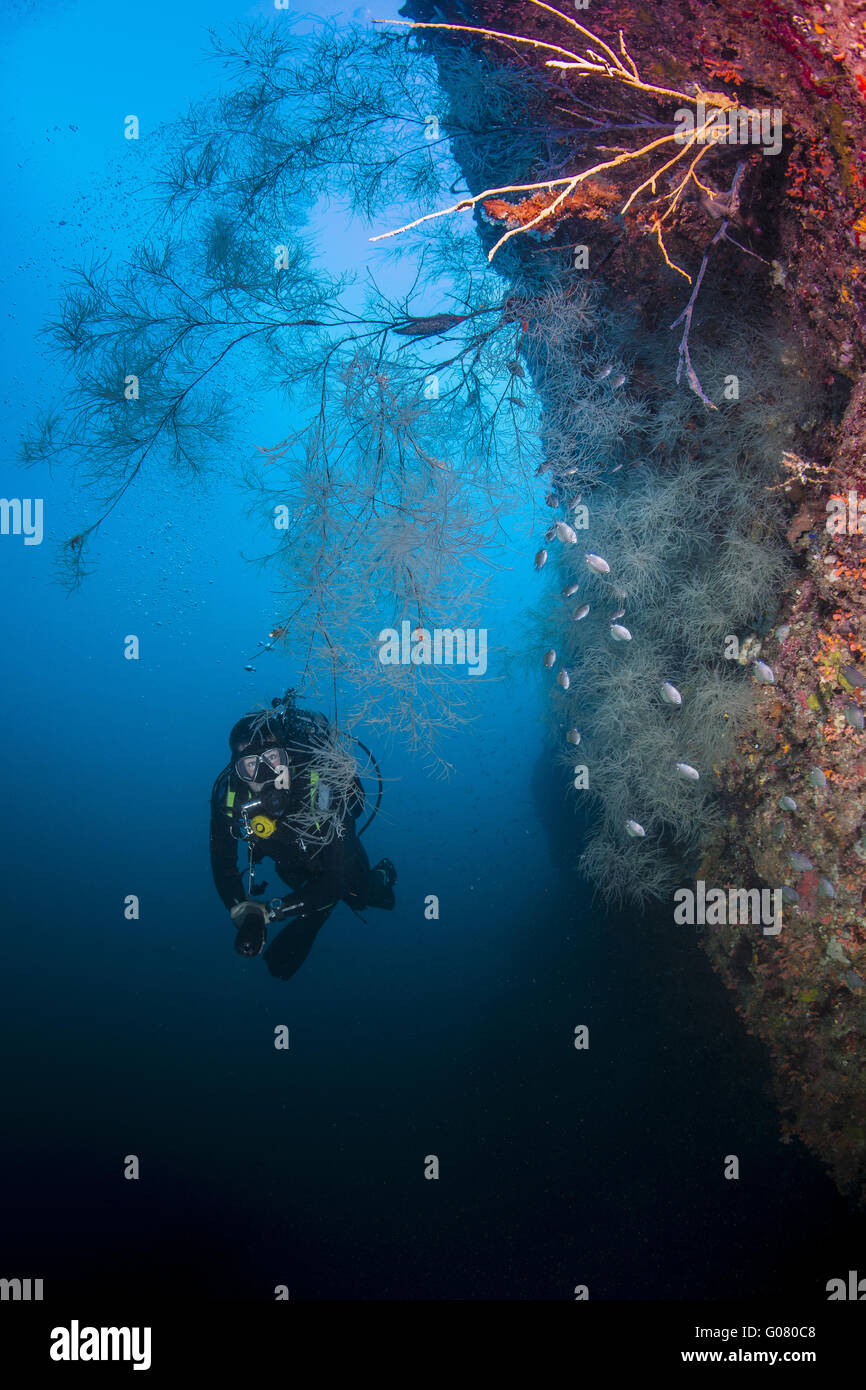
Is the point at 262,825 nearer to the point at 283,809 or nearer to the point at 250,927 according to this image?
the point at 283,809

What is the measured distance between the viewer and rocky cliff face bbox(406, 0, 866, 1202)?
2240 mm

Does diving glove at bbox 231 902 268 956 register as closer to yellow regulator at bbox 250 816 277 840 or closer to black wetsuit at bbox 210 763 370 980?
black wetsuit at bbox 210 763 370 980

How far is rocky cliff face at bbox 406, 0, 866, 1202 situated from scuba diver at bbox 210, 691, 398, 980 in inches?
112

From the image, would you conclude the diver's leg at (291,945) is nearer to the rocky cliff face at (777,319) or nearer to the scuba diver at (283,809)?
the scuba diver at (283,809)

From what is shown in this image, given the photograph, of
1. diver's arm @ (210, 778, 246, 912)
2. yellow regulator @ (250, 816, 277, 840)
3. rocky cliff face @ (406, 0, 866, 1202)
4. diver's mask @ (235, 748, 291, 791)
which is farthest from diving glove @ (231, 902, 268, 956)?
rocky cliff face @ (406, 0, 866, 1202)

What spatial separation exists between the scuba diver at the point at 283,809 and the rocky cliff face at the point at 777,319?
2839 mm

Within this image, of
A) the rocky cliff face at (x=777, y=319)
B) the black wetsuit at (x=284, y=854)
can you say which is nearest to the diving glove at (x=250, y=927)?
the black wetsuit at (x=284, y=854)

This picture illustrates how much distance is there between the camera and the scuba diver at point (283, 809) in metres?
4.05

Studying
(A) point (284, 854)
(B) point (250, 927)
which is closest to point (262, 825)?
(A) point (284, 854)

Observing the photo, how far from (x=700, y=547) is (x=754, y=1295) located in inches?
213

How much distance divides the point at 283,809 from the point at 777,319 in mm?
4524

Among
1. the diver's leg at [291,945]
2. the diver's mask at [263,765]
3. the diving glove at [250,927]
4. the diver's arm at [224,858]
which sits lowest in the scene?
the diver's leg at [291,945]

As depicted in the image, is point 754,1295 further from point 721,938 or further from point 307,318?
point 307,318
